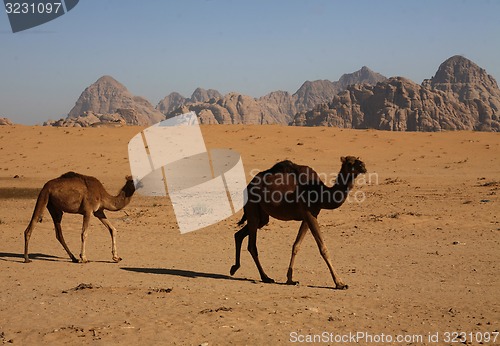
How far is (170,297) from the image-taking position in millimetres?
8867

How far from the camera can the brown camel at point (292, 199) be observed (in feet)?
31.8

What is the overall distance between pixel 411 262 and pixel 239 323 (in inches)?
213

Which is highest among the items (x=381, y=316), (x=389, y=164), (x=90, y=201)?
(x=90, y=201)

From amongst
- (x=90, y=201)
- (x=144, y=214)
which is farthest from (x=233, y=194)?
(x=90, y=201)

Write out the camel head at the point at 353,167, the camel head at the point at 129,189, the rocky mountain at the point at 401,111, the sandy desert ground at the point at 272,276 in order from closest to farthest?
the sandy desert ground at the point at 272,276
the camel head at the point at 353,167
the camel head at the point at 129,189
the rocky mountain at the point at 401,111

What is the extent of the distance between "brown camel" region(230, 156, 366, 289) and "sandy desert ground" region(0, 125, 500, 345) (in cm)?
78

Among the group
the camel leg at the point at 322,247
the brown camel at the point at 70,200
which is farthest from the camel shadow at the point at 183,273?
the camel leg at the point at 322,247

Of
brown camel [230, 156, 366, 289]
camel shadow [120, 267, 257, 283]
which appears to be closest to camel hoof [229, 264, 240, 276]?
brown camel [230, 156, 366, 289]

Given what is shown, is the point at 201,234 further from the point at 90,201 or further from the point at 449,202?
the point at 449,202

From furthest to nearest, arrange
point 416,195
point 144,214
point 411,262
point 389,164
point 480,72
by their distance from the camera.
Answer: point 480,72, point 389,164, point 416,195, point 144,214, point 411,262

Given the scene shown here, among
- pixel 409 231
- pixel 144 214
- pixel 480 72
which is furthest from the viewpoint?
pixel 480 72

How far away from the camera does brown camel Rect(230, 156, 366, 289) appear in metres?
9.69

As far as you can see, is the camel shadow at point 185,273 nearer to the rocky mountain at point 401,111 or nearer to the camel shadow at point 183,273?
the camel shadow at point 183,273

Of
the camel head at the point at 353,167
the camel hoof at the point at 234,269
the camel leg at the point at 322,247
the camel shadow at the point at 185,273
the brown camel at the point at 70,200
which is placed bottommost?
the camel shadow at the point at 185,273
